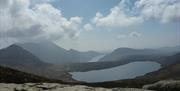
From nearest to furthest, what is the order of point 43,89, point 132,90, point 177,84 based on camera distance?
point 43,89, point 132,90, point 177,84

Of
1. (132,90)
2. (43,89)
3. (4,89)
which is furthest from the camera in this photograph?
(132,90)

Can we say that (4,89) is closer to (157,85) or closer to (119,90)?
(119,90)

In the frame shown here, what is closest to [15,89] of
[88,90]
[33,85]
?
[33,85]

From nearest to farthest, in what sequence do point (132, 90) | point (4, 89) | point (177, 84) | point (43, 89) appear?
1. point (4, 89)
2. point (43, 89)
3. point (132, 90)
4. point (177, 84)

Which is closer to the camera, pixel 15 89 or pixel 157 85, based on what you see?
pixel 15 89

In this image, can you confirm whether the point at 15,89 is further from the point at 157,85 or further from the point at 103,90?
the point at 157,85

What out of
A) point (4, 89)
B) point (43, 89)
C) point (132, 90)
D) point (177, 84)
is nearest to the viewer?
point (4, 89)

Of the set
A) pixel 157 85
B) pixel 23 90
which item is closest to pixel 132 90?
pixel 23 90

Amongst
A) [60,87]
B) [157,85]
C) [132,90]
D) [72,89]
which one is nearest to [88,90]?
[72,89]

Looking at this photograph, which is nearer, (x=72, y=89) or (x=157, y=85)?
(x=72, y=89)
